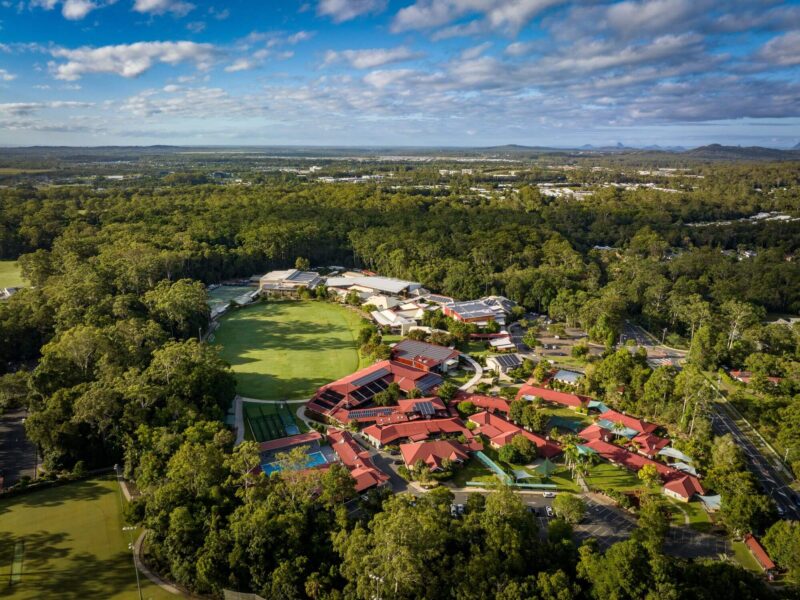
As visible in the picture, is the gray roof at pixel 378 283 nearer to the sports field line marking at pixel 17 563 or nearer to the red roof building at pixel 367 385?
the red roof building at pixel 367 385

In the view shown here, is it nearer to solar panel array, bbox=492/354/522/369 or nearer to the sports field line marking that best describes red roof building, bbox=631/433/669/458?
solar panel array, bbox=492/354/522/369

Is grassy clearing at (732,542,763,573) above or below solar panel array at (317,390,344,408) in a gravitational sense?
below

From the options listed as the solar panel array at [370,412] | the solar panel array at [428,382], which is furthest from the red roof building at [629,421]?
the solar panel array at [370,412]

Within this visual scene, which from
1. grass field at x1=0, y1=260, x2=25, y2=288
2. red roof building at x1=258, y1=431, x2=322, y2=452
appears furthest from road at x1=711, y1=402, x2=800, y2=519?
grass field at x1=0, y1=260, x2=25, y2=288

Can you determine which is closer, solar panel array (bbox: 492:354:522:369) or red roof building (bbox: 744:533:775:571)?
red roof building (bbox: 744:533:775:571)

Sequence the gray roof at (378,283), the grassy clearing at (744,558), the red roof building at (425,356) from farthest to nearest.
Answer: the gray roof at (378,283), the red roof building at (425,356), the grassy clearing at (744,558)

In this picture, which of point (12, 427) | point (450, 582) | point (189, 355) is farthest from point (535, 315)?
point (12, 427)

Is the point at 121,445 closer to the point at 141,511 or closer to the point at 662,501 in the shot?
the point at 141,511
